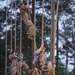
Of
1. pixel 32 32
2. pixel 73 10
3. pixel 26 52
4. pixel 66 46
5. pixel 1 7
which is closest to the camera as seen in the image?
pixel 32 32

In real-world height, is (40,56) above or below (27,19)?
below

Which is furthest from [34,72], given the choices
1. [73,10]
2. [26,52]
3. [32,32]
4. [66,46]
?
[66,46]

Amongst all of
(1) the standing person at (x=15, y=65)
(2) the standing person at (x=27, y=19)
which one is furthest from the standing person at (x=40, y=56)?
(1) the standing person at (x=15, y=65)

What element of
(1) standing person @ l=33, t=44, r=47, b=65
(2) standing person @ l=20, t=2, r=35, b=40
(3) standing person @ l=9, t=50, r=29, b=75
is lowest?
(3) standing person @ l=9, t=50, r=29, b=75

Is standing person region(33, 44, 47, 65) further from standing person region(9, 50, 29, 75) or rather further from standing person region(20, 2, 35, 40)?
standing person region(9, 50, 29, 75)

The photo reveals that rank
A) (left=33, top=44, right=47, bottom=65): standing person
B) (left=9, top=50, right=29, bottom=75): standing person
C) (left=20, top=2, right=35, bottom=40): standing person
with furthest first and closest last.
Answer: (left=9, top=50, right=29, bottom=75): standing person < (left=20, top=2, right=35, bottom=40): standing person < (left=33, top=44, right=47, bottom=65): standing person

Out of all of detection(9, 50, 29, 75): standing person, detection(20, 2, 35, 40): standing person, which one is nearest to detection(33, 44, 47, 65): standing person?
detection(20, 2, 35, 40): standing person

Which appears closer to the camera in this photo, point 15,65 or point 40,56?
point 40,56

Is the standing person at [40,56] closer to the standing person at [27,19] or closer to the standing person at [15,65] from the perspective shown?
the standing person at [27,19]

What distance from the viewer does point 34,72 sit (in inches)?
69.1

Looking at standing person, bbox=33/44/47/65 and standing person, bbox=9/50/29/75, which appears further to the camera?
standing person, bbox=9/50/29/75

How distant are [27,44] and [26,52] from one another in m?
0.29

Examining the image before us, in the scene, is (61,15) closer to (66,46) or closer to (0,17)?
(66,46)

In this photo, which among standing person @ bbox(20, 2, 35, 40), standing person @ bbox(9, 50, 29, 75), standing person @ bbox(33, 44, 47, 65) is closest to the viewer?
standing person @ bbox(33, 44, 47, 65)
